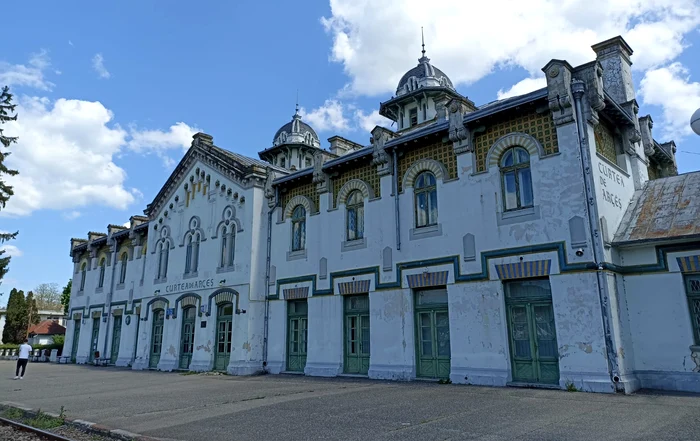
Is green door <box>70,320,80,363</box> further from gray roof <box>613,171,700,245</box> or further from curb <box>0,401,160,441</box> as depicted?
gray roof <box>613,171,700,245</box>

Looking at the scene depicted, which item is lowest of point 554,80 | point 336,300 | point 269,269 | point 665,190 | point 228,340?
point 228,340

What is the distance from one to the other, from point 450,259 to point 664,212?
18.2 feet

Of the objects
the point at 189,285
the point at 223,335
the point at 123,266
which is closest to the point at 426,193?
the point at 223,335

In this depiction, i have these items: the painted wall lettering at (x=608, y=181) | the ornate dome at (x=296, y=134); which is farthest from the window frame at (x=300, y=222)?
the ornate dome at (x=296, y=134)

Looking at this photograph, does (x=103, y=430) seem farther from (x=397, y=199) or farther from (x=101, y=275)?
(x=101, y=275)

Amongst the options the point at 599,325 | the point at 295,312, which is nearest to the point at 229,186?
the point at 295,312

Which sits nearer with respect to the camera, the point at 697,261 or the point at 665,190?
the point at 697,261

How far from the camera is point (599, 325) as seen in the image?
38.4 ft

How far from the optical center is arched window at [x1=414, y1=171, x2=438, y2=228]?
50.8 feet

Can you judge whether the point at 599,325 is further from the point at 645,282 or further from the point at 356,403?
the point at 356,403

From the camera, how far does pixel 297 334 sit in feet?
61.2

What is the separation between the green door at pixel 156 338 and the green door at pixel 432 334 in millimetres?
13552

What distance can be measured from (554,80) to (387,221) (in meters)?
6.28

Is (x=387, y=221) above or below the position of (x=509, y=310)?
above
